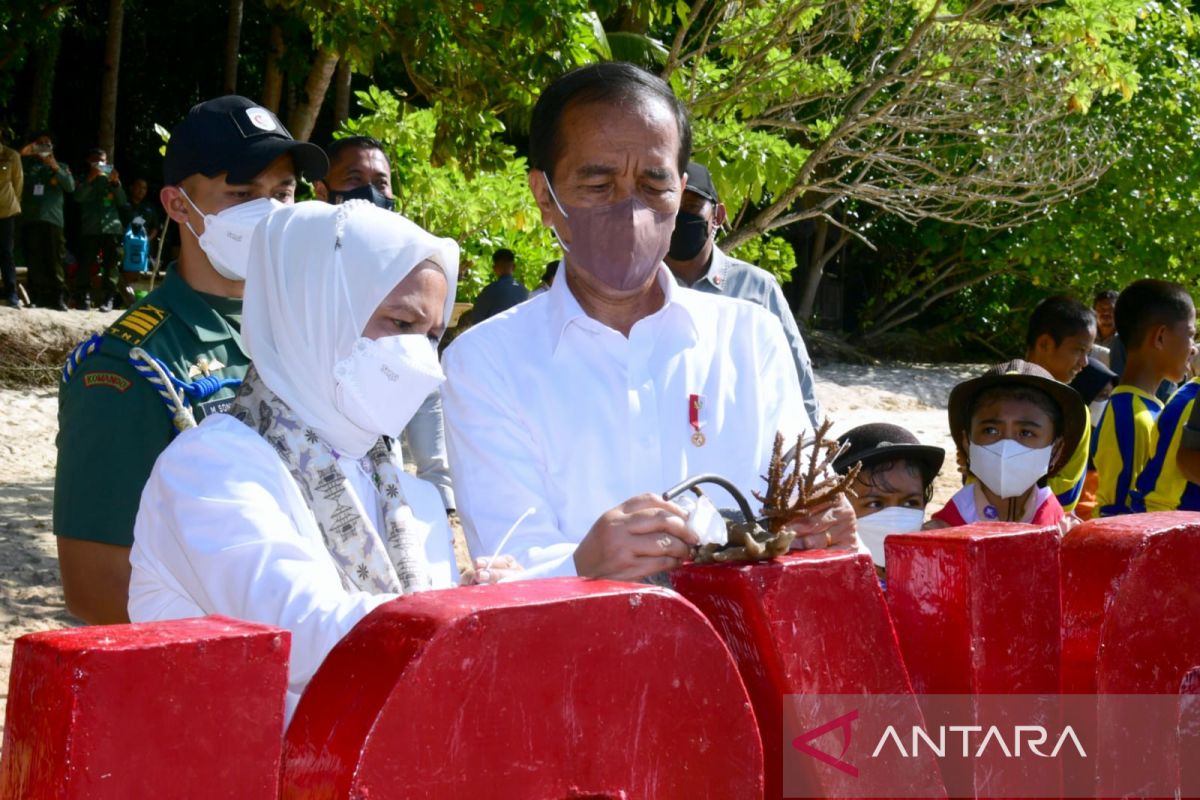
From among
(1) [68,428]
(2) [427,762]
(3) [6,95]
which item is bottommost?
(2) [427,762]

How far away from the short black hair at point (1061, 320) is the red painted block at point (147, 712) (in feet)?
19.4

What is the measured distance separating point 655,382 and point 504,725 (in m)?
1.16

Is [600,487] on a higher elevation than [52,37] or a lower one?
lower

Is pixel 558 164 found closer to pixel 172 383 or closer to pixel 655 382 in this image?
pixel 655 382

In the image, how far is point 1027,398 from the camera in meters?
4.36

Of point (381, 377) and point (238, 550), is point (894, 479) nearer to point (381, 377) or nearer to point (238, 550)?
point (381, 377)

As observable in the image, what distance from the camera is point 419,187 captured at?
8422 millimetres

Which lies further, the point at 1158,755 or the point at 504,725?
the point at 1158,755

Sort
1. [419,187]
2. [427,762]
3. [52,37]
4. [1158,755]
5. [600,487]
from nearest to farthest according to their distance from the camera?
[427,762]
[1158,755]
[600,487]
[419,187]
[52,37]

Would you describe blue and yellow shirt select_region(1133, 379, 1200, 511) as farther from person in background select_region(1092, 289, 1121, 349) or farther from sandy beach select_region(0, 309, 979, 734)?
person in background select_region(1092, 289, 1121, 349)

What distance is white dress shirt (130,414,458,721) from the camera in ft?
6.39

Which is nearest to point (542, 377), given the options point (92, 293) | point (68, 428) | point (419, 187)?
point (68, 428)

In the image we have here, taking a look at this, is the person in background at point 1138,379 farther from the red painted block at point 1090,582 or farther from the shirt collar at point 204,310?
the shirt collar at point 204,310

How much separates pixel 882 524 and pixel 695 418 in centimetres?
148
